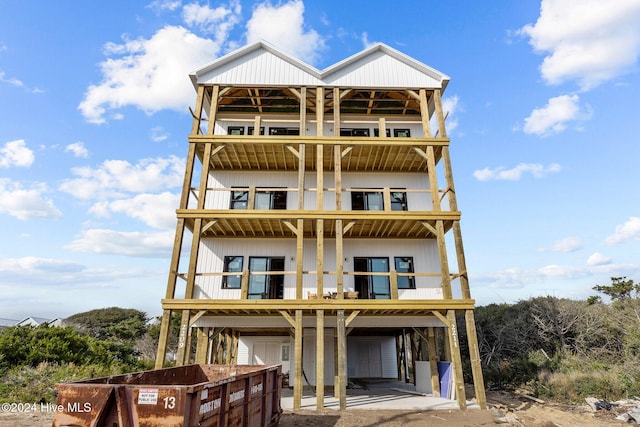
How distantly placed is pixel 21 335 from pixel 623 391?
26947 millimetres

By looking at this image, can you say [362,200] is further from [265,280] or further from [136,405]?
[136,405]

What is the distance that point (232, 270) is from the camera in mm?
17234

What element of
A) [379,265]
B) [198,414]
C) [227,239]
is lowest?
[198,414]

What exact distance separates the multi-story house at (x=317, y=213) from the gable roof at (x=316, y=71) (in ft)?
0.19

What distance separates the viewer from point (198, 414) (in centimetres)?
598

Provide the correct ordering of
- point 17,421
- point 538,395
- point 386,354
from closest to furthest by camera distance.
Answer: point 17,421
point 538,395
point 386,354

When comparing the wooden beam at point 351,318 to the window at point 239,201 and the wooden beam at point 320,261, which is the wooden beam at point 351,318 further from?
the window at point 239,201

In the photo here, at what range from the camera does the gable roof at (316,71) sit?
17.7m

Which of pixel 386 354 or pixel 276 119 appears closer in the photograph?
pixel 276 119

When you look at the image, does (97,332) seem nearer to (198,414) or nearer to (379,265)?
(379,265)

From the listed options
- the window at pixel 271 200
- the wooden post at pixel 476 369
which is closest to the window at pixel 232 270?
the window at pixel 271 200

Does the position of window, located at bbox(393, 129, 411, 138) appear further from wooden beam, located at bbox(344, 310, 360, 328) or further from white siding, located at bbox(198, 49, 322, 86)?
wooden beam, located at bbox(344, 310, 360, 328)

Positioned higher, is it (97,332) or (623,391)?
(97,332)

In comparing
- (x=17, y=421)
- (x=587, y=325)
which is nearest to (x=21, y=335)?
(x=17, y=421)
